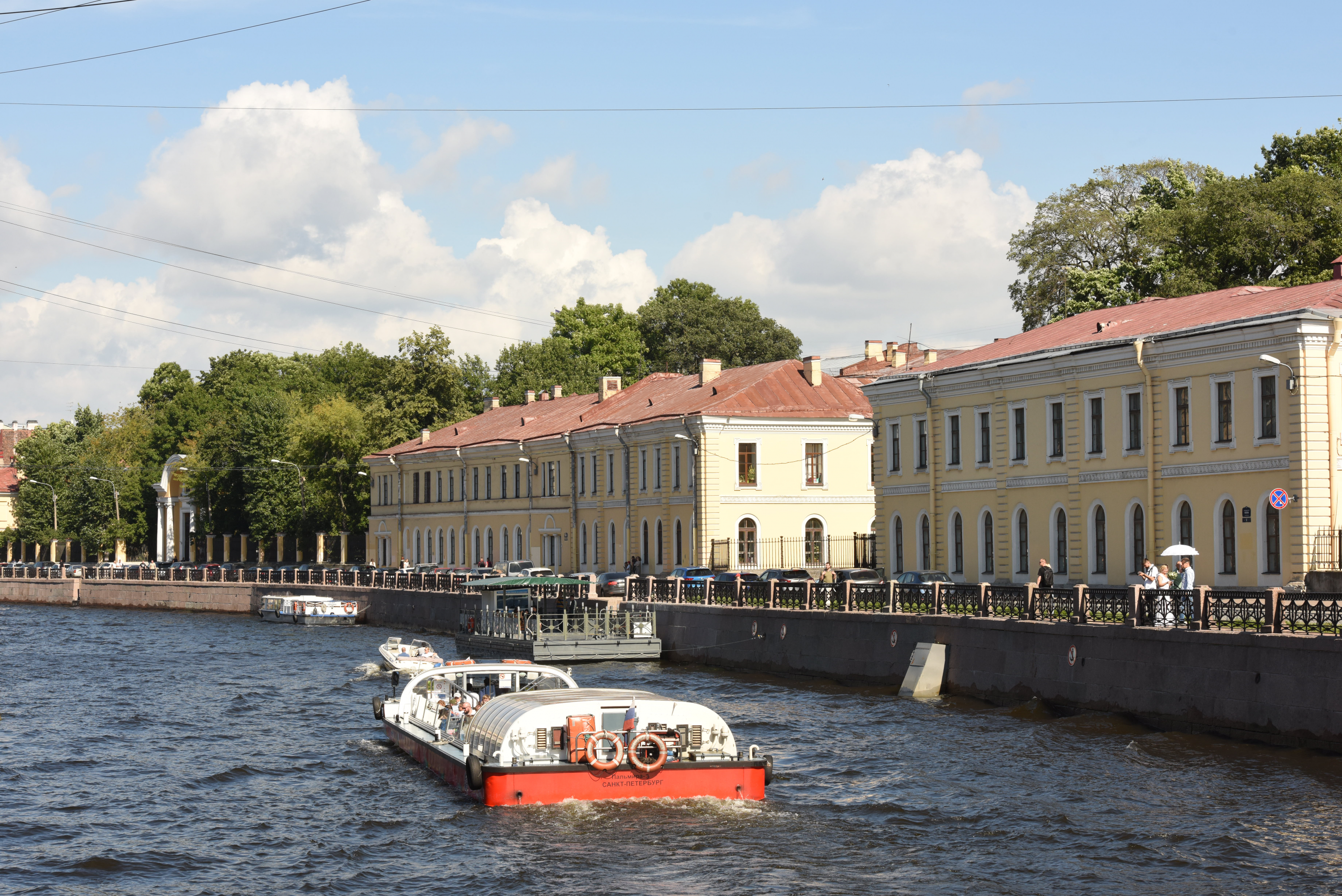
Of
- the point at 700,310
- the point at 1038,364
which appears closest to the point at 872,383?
the point at 1038,364

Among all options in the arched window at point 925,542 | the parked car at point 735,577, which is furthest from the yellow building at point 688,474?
the arched window at point 925,542

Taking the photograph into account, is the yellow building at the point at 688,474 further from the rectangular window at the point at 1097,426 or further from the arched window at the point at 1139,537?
the arched window at the point at 1139,537

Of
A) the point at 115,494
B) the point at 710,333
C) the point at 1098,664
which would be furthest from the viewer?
the point at 115,494

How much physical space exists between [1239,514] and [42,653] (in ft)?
124

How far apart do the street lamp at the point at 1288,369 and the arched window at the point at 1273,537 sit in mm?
2668

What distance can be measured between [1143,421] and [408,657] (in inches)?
798

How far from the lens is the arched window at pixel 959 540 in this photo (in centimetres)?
4516

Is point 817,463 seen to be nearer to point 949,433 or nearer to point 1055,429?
point 949,433

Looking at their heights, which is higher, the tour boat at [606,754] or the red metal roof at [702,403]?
the red metal roof at [702,403]

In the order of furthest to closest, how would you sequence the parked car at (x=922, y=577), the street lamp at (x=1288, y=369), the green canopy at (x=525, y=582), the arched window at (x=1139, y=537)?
the green canopy at (x=525, y=582) < the parked car at (x=922, y=577) < the arched window at (x=1139, y=537) < the street lamp at (x=1288, y=369)

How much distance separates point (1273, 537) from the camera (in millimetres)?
34094

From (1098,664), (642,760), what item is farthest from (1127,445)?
(642,760)

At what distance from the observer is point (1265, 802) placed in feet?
66.1

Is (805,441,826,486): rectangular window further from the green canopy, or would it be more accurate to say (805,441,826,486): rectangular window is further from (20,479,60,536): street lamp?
(20,479,60,536): street lamp
